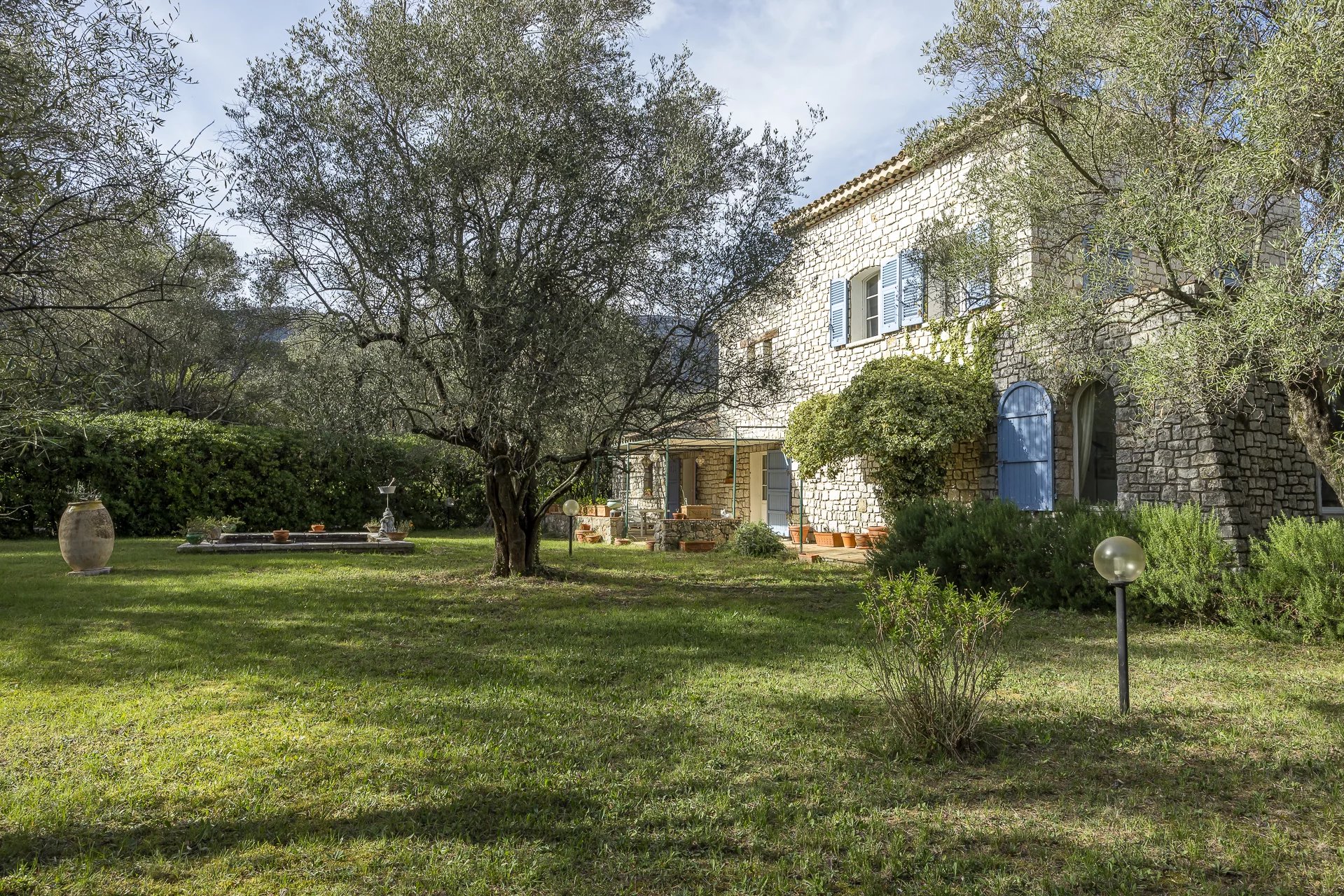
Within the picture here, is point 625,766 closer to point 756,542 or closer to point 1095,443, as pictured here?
point 1095,443

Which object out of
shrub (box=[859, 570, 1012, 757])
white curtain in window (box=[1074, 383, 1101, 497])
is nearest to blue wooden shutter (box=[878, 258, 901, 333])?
white curtain in window (box=[1074, 383, 1101, 497])

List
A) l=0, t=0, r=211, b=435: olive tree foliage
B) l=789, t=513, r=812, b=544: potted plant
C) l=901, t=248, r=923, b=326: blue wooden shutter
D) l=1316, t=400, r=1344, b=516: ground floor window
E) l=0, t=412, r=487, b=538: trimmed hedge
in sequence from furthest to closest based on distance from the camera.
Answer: l=789, t=513, r=812, b=544: potted plant < l=0, t=412, r=487, b=538: trimmed hedge < l=901, t=248, r=923, b=326: blue wooden shutter < l=1316, t=400, r=1344, b=516: ground floor window < l=0, t=0, r=211, b=435: olive tree foliage

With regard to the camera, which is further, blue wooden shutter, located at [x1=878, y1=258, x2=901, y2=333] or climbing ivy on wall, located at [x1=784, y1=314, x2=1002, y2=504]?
blue wooden shutter, located at [x1=878, y1=258, x2=901, y2=333]

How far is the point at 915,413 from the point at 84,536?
1176 cm

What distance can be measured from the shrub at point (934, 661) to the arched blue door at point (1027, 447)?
7707mm

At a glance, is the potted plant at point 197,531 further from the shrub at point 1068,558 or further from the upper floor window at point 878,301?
the shrub at point 1068,558

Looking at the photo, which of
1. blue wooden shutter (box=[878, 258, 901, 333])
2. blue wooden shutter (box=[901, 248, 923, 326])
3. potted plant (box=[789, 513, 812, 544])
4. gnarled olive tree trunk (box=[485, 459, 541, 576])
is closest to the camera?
gnarled olive tree trunk (box=[485, 459, 541, 576])

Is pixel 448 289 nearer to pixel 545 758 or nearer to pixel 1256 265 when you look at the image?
pixel 545 758

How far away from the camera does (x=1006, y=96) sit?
27.5ft

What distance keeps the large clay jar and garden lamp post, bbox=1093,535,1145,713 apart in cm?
1178

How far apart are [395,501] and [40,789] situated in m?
16.9

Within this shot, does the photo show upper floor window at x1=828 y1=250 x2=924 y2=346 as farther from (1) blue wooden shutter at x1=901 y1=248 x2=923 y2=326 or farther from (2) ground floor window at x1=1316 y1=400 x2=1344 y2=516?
(2) ground floor window at x1=1316 y1=400 x2=1344 y2=516

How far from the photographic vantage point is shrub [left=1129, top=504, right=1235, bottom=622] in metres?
7.83

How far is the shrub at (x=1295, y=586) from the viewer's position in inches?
274
